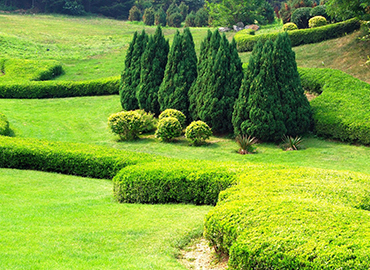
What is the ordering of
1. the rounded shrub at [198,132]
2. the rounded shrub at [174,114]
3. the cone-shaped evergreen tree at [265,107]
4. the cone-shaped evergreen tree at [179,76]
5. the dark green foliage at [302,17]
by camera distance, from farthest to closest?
the dark green foliage at [302,17], the cone-shaped evergreen tree at [179,76], the rounded shrub at [174,114], the rounded shrub at [198,132], the cone-shaped evergreen tree at [265,107]

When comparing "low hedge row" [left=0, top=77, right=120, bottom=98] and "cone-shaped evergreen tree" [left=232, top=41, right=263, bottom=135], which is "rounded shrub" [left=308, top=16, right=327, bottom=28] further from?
"cone-shaped evergreen tree" [left=232, top=41, right=263, bottom=135]

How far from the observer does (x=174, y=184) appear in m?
8.82

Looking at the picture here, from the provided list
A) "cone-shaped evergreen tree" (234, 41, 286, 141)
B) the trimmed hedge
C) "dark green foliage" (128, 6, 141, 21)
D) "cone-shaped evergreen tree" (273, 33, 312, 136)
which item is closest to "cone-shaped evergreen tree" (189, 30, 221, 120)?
"cone-shaped evergreen tree" (234, 41, 286, 141)

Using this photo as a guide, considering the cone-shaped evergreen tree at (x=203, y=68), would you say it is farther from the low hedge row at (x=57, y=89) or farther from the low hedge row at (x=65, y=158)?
the low hedge row at (x=57, y=89)

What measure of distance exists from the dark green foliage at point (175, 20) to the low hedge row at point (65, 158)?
41.9 meters

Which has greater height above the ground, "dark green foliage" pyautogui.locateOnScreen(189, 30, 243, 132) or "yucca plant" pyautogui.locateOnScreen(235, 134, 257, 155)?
"dark green foliage" pyautogui.locateOnScreen(189, 30, 243, 132)

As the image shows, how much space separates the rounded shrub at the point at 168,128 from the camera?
15.2 metres

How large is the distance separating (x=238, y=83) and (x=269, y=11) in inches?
1256

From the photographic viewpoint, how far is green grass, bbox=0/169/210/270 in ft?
Answer: 17.9

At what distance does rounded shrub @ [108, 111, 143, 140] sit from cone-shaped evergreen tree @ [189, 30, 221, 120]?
2.20 meters

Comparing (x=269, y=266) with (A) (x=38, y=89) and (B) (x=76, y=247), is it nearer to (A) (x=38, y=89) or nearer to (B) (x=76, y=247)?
(B) (x=76, y=247)

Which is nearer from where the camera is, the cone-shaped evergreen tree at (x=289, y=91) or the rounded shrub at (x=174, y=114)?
the cone-shaped evergreen tree at (x=289, y=91)

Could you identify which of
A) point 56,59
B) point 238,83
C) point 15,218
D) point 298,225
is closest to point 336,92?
point 238,83

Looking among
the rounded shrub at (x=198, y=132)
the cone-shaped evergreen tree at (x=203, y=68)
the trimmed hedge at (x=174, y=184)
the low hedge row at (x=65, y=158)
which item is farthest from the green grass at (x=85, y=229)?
the cone-shaped evergreen tree at (x=203, y=68)
